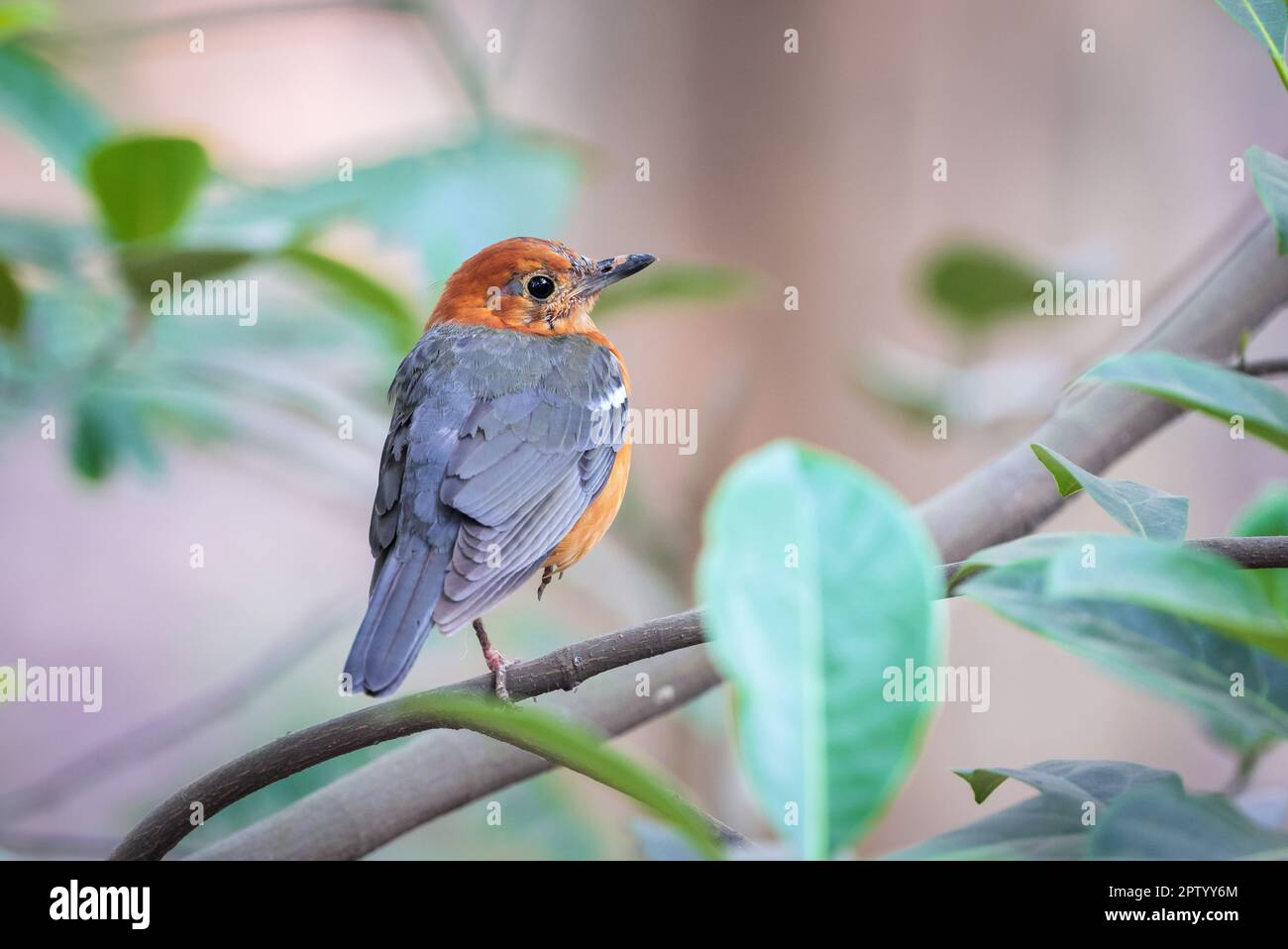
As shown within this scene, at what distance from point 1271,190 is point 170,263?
127cm

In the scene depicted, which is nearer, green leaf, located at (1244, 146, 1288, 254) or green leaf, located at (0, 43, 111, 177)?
green leaf, located at (1244, 146, 1288, 254)

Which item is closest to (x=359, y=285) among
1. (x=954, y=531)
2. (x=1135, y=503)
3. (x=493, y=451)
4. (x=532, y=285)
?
(x=493, y=451)

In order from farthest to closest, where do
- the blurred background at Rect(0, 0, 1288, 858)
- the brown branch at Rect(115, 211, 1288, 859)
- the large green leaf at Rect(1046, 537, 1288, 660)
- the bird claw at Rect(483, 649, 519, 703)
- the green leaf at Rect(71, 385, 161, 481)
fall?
the blurred background at Rect(0, 0, 1288, 858) < the green leaf at Rect(71, 385, 161, 481) < the bird claw at Rect(483, 649, 519, 703) < the brown branch at Rect(115, 211, 1288, 859) < the large green leaf at Rect(1046, 537, 1288, 660)

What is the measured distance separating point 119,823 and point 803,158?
10.5 feet

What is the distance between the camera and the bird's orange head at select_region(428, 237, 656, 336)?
2.21 m

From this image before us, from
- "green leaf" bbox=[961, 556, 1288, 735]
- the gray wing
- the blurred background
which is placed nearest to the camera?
"green leaf" bbox=[961, 556, 1288, 735]

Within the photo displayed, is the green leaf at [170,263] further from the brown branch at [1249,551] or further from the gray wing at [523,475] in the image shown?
the brown branch at [1249,551]

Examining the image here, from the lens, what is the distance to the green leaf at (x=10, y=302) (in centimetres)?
152

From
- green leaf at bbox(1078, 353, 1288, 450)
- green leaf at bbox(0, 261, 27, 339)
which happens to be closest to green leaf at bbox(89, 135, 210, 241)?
green leaf at bbox(0, 261, 27, 339)

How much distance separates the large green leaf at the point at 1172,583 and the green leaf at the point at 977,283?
1.66 m

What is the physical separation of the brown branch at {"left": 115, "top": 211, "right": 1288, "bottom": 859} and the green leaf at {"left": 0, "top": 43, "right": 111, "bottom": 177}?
114 cm

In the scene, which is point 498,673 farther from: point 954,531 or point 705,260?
point 705,260

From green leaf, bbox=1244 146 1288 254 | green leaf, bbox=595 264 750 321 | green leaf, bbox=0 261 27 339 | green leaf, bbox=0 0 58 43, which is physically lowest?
green leaf, bbox=1244 146 1288 254

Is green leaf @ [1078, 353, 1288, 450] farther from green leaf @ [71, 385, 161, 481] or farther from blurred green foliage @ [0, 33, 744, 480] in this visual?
Answer: green leaf @ [71, 385, 161, 481]
